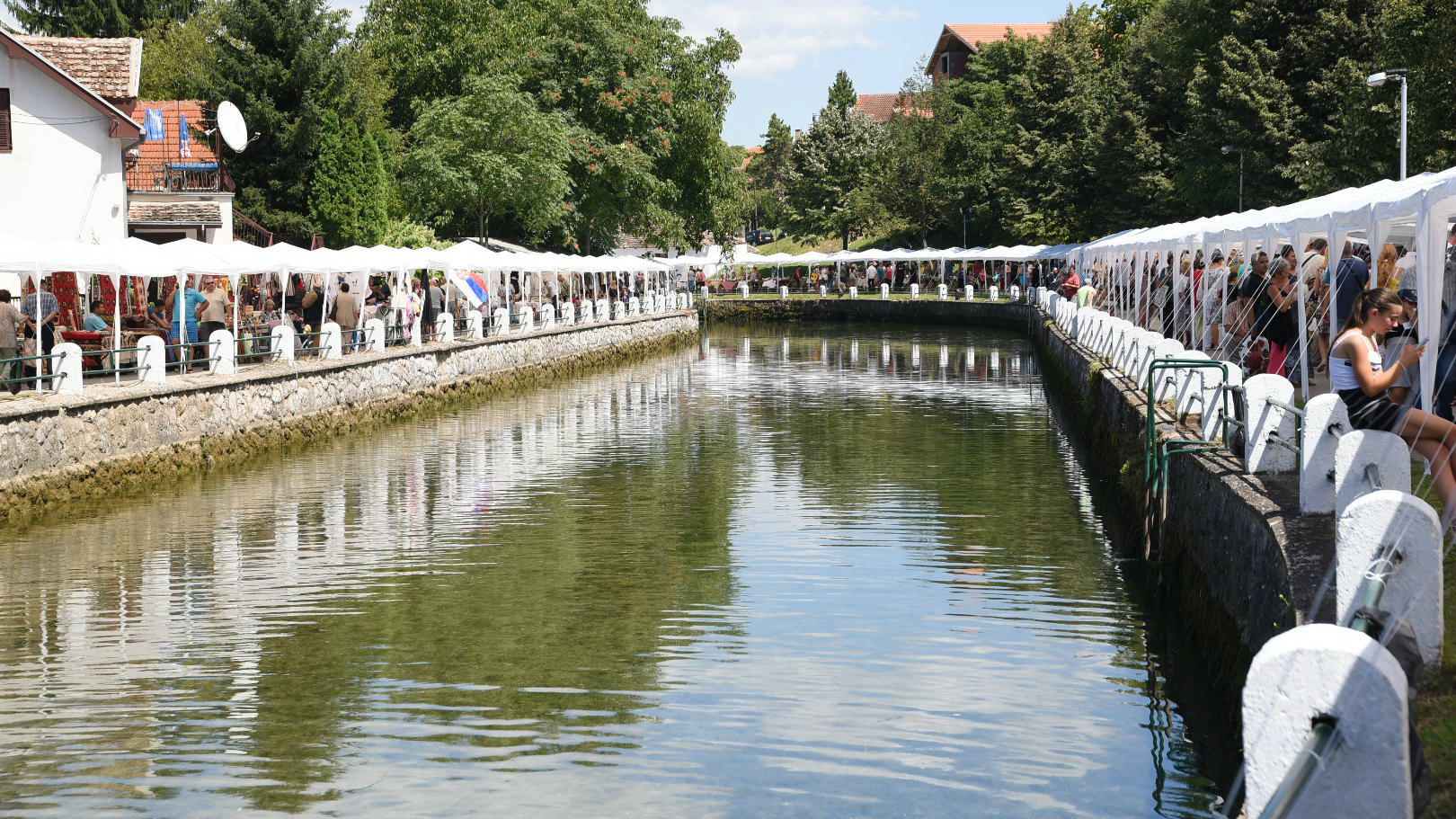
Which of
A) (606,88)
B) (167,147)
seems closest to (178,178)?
(167,147)

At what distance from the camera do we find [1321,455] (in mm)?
8859

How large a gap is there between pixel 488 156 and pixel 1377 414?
1530 inches

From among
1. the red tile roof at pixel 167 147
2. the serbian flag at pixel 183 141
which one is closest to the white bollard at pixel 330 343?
the red tile roof at pixel 167 147

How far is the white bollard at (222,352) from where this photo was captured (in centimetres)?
2245

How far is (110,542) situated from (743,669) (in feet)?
25.8

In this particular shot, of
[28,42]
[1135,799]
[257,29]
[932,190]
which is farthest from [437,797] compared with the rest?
[932,190]

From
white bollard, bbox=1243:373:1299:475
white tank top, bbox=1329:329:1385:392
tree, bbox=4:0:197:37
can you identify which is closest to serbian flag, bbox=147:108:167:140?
tree, bbox=4:0:197:37

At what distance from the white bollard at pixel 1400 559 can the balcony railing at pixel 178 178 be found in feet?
130

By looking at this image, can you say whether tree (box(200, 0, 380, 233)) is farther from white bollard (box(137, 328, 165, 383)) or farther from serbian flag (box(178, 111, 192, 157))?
white bollard (box(137, 328, 165, 383))

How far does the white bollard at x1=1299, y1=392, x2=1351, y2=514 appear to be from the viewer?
29.0 ft

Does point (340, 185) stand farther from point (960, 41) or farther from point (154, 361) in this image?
point (960, 41)

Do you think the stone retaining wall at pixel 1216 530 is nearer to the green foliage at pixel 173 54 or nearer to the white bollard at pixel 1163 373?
the white bollard at pixel 1163 373

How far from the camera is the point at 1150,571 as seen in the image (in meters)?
13.4

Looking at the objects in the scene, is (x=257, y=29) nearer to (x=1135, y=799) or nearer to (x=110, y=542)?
(x=110, y=542)
